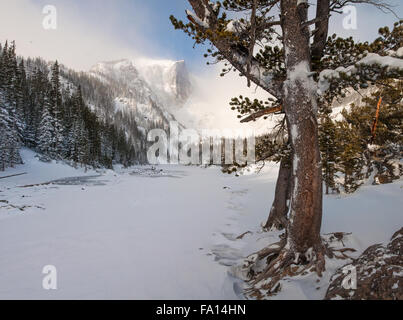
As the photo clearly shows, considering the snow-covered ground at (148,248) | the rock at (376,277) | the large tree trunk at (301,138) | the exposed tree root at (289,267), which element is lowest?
the snow-covered ground at (148,248)

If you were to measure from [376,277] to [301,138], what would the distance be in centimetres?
233

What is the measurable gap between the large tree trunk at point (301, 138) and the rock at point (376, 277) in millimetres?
796

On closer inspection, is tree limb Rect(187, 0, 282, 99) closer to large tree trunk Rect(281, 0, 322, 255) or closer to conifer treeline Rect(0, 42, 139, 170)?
large tree trunk Rect(281, 0, 322, 255)

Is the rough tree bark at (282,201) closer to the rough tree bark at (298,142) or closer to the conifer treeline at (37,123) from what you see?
the rough tree bark at (298,142)

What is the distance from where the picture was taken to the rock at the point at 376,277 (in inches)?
101

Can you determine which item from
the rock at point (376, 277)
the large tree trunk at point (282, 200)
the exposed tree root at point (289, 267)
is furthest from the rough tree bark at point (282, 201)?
the rock at point (376, 277)

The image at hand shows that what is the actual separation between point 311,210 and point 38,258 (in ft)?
22.2

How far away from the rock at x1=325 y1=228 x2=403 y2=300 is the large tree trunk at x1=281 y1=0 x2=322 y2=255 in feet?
2.61

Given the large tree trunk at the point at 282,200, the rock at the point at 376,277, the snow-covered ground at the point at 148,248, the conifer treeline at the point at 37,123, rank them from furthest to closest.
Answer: the conifer treeline at the point at 37,123, the large tree trunk at the point at 282,200, the snow-covered ground at the point at 148,248, the rock at the point at 376,277

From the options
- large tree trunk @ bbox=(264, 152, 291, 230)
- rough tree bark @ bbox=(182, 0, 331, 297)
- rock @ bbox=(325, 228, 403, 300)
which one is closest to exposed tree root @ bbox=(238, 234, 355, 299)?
rough tree bark @ bbox=(182, 0, 331, 297)

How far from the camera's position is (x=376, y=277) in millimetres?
2762

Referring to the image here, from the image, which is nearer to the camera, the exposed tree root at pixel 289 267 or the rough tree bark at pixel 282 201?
the exposed tree root at pixel 289 267

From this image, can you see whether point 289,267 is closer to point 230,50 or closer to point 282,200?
point 282,200
